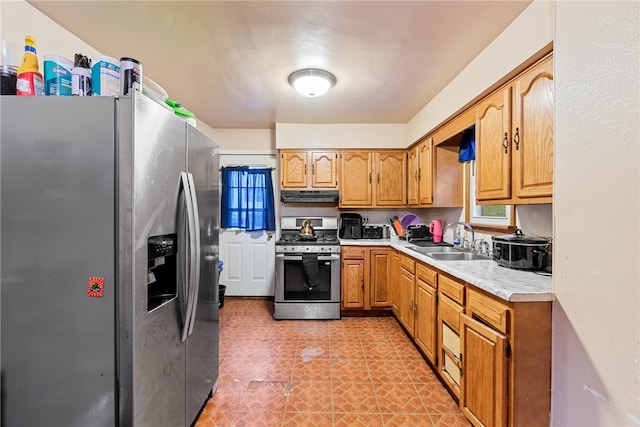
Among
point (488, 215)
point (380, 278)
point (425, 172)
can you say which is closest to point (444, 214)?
point (425, 172)

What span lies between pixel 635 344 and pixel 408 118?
300cm

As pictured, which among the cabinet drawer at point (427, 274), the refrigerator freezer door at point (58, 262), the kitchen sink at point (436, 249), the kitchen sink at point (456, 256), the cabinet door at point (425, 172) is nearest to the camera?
the refrigerator freezer door at point (58, 262)

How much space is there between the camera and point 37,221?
1017 mm

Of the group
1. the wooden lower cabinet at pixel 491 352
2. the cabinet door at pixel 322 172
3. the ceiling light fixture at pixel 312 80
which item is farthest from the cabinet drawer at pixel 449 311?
the cabinet door at pixel 322 172

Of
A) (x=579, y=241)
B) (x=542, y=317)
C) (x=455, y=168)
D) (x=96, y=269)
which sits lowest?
(x=542, y=317)

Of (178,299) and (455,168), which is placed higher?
(455,168)

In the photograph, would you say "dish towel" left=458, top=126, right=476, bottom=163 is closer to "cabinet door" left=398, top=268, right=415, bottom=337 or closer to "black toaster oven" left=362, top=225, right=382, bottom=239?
"cabinet door" left=398, top=268, right=415, bottom=337

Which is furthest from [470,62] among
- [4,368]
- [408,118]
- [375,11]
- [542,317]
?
[4,368]

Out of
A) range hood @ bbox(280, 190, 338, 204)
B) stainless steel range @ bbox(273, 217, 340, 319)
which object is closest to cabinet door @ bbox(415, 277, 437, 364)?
stainless steel range @ bbox(273, 217, 340, 319)

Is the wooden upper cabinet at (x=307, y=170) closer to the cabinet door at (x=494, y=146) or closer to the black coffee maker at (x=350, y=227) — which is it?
the black coffee maker at (x=350, y=227)

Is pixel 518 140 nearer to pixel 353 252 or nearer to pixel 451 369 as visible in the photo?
pixel 451 369

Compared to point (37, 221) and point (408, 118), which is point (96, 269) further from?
point (408, 118)

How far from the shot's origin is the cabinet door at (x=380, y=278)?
10.5ft

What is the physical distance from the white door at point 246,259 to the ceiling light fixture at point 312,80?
1893 mm
